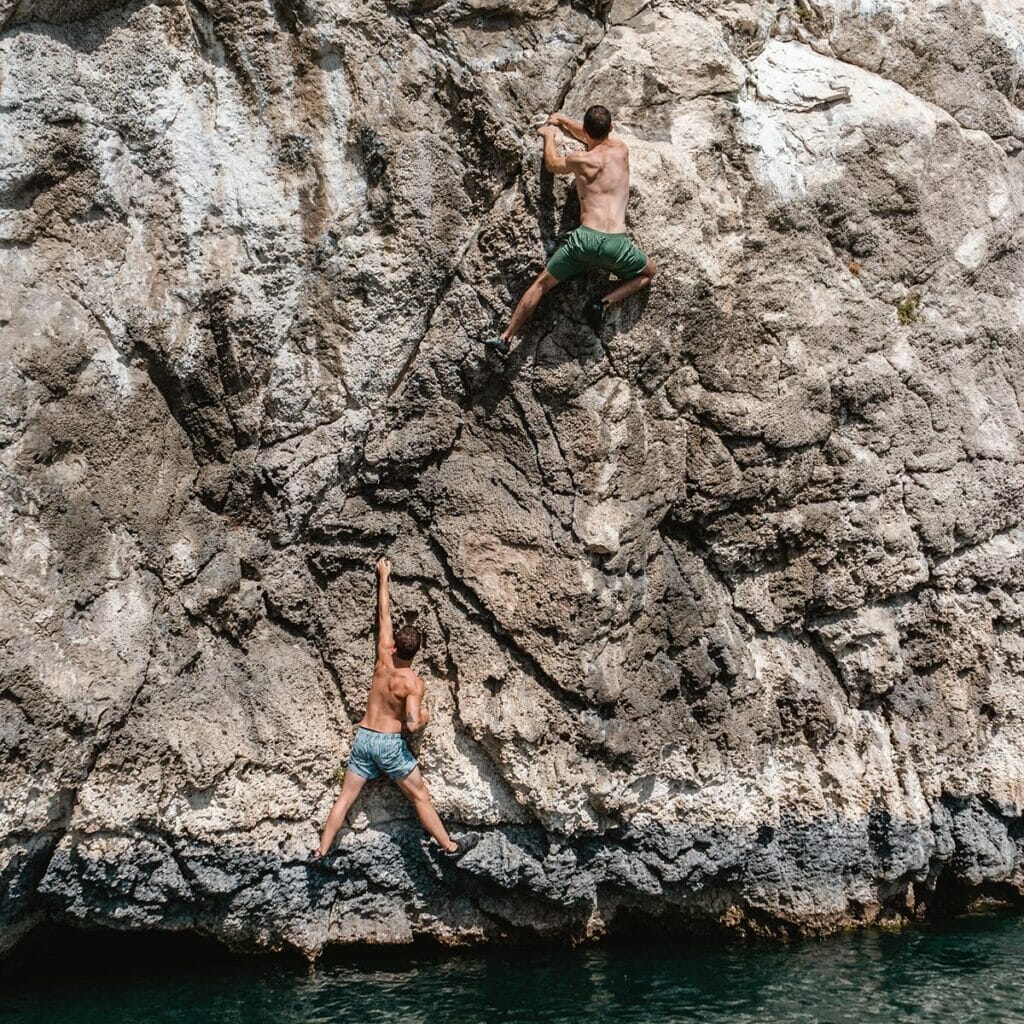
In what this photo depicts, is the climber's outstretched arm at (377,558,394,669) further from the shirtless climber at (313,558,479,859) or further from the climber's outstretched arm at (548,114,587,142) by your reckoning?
the climber's outstretched arm at (548,114,587,142)

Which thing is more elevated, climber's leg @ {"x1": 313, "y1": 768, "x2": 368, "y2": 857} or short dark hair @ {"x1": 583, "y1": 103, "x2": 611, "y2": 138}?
short dark hair @ {"x1": 583, "y1": 103, "x2": 611, "y2": 138}

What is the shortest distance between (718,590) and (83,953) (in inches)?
199

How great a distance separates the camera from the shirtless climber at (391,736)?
761 centimetres

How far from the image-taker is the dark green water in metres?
7.03

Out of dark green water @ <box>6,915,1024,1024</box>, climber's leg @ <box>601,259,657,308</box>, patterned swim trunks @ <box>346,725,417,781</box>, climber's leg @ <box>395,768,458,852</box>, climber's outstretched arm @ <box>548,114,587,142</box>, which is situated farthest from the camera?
climber's leg @ <box>395,768,458,852</box>

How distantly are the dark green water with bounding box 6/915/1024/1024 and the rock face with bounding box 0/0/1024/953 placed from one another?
0.29 m

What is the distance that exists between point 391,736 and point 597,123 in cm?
406

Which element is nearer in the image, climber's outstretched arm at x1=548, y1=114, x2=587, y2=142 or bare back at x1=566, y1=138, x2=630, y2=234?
bare back at x1=566, y1=138, x2=630, y2=234

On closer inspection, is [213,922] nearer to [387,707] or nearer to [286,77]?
[387,707]

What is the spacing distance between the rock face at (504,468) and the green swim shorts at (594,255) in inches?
12.1

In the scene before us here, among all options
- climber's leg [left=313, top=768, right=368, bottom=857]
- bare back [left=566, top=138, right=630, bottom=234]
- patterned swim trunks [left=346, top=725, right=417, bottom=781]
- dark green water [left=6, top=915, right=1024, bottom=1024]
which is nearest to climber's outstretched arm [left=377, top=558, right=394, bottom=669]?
patterned swim trunks [left=346, top=725, right=417, bottom=781]

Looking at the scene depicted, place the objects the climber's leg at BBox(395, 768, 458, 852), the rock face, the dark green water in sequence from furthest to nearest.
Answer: the climber's leg at BBox(395, 768, 458, 852)
the rock face
the dark green water

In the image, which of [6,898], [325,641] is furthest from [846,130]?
[6,898]

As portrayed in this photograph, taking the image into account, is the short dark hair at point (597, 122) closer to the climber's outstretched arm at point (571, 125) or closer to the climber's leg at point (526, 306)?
the climber's outstretched arm at point (571, 125)
